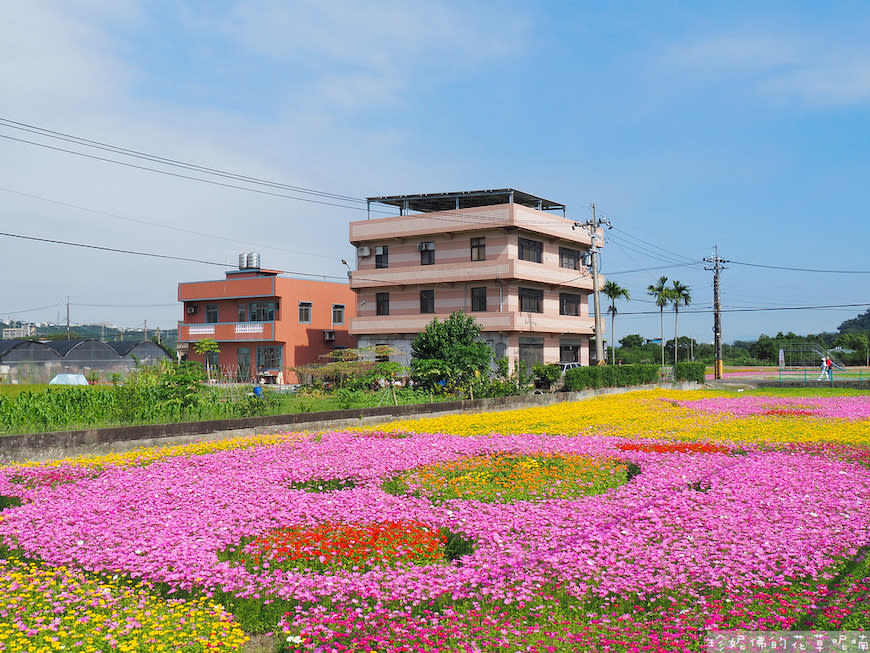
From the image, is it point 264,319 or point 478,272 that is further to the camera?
point 264,319

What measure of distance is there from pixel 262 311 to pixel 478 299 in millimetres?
18332

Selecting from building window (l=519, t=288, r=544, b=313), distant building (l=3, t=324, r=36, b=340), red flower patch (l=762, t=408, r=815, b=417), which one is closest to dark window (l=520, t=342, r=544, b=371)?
building window (l=519, t=288, r=544, b=313)

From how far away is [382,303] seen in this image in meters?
51.1

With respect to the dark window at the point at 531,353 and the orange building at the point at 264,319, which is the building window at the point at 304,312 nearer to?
the orange building at the point at 264,319

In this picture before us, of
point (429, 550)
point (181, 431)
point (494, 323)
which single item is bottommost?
point (429, 550)

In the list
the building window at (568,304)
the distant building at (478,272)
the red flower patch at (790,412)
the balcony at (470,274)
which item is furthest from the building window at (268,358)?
the red flower patch at (790,412)

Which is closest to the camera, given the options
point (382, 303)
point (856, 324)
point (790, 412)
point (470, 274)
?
point (790, 412)

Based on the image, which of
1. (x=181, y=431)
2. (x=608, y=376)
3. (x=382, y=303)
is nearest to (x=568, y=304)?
(x=608, y=376)

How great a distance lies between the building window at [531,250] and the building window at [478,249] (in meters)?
2.45

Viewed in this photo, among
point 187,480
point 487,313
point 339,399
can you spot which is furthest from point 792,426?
point 487,313

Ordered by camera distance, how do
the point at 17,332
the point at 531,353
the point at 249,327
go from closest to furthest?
the point at 531,353 → the point at 249,327 → the point at 17,332

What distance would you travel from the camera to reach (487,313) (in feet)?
150

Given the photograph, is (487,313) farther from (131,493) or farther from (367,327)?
(131,493)

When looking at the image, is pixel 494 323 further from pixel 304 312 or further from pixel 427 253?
pixel 304 312
